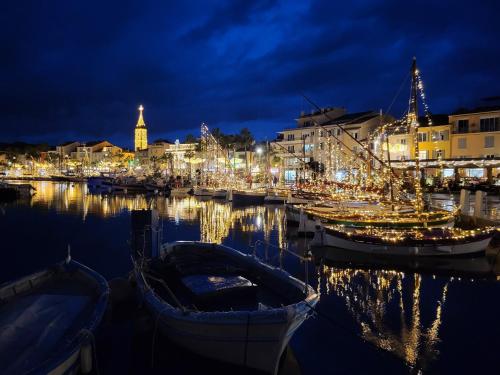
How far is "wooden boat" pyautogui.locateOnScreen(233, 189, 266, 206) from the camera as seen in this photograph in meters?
50.5

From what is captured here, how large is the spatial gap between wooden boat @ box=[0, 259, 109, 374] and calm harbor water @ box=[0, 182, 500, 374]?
1.71 metres

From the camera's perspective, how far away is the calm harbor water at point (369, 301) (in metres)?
8.98

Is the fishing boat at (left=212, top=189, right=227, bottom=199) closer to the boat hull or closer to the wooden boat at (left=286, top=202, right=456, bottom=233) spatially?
the wooden boat at (left=286, top=202, right=456, bottom=233)

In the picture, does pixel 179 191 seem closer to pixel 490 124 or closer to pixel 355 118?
pixel 355 118

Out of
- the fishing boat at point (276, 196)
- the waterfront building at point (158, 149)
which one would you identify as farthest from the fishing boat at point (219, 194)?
the waterfront building at point (158, 149)

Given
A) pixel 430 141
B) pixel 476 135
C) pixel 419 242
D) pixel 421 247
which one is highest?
pixel 476 135

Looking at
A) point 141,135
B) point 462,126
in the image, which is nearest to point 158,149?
point 141,135

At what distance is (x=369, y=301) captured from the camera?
12742 millimetres

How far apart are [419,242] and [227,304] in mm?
12107

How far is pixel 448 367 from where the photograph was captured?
8531mm

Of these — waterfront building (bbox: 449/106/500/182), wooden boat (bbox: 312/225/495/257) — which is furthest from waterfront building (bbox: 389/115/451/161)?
wooden boat (bbox: 312/225/495/257)

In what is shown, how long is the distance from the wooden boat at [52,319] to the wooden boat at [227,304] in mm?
1401

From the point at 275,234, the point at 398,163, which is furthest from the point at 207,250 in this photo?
the point at 398,163

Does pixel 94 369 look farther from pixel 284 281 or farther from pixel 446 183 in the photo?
pixel 446 183
